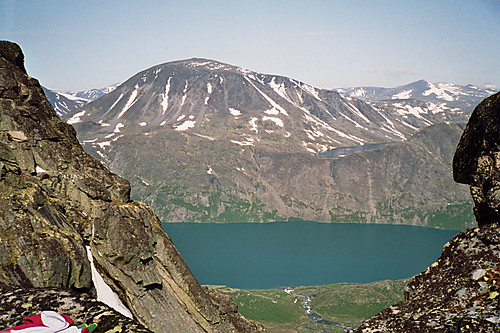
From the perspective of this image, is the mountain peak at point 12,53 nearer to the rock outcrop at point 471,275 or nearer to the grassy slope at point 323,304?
the rock outcrop at point 471,275

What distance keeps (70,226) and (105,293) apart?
4.33 metres

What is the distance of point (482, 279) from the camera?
8312 mm

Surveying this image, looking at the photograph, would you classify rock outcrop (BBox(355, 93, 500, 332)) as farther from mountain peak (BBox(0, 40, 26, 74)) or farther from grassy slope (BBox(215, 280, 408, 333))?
grassy slope (BBox(215, 280, 408, 333))

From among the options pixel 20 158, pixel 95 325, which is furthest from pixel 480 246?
pixel 20 158

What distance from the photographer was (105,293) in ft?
72.9

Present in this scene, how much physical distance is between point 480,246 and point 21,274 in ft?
50.9

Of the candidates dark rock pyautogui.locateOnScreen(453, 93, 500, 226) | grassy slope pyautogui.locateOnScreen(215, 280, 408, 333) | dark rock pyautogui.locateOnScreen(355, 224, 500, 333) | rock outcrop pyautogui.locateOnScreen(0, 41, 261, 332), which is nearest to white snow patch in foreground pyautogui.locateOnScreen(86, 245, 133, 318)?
rock outcrop pyautogui.locateOnScreen(0, 41, 261, 332)

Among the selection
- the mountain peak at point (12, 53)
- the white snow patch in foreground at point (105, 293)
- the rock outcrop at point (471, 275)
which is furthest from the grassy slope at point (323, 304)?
the rock outcrop at point (471, 275)

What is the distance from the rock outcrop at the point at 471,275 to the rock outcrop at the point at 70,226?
1355 cm

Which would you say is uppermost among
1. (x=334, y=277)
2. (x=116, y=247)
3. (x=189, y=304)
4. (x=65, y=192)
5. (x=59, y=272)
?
(x=65, y=192)

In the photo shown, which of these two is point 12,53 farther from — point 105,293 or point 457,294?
point 457,294

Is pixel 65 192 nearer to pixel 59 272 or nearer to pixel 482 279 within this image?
pixel 59 272

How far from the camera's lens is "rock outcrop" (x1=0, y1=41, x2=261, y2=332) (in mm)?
16375

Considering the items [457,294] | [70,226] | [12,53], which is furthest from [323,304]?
[457,294]
